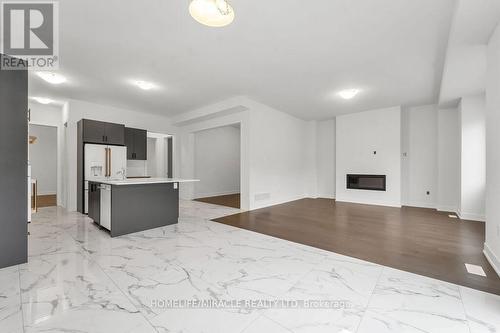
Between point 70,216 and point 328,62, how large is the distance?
6372 millimetres

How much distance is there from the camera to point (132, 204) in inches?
146

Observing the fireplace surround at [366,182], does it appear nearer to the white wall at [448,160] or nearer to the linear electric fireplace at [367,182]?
the linear electric fireplace at [367,182]

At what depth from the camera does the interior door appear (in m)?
5.71

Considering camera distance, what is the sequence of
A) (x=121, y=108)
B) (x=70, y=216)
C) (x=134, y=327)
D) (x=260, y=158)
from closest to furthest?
1. (x=134, y=327)
2. (x=70, y=216)
3. (x=260, y=158)
4. (x=121, y=108)

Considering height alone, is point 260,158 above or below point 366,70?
below

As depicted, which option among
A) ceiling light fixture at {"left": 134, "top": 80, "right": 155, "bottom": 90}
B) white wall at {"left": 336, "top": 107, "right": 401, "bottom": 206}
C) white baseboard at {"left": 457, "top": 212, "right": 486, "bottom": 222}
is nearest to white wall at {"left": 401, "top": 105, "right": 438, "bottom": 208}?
white wall at {"left": 336, "top": 107, "right": 401, "bottom": 206}

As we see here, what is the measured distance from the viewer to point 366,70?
12.8 ft

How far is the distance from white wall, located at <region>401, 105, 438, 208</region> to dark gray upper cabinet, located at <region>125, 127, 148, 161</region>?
312 inches

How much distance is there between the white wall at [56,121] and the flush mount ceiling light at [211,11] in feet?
21.7

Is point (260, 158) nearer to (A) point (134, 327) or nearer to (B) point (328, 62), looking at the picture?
(B) point (328, 62)

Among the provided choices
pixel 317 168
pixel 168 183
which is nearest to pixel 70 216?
pixel 168 183

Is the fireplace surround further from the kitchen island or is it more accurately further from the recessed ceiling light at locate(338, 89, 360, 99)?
the kitchen island

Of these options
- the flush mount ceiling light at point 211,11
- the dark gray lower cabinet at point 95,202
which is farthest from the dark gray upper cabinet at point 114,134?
the flush mount ceiling light at point 211,11

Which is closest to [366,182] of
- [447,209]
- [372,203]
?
[372,203]
